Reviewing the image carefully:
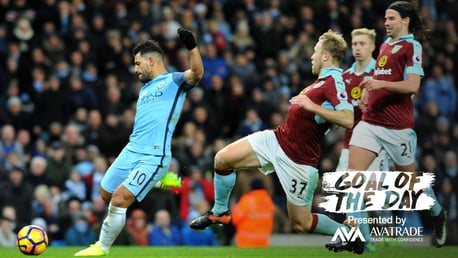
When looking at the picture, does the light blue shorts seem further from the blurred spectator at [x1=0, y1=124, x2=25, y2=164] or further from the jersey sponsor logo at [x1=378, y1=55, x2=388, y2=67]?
the blurred spectator at [x1=0, y1=124, x2=25, y2=164]

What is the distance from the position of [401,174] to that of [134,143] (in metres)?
3.36

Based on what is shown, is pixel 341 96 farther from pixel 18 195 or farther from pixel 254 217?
pixel 18 195

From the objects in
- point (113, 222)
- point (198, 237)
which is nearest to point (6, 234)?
point (198, 237)

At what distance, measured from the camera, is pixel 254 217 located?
54.7ft

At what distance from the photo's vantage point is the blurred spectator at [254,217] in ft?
54.6

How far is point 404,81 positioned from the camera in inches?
510

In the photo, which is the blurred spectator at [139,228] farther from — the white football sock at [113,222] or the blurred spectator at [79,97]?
the white football sock at [113,222]

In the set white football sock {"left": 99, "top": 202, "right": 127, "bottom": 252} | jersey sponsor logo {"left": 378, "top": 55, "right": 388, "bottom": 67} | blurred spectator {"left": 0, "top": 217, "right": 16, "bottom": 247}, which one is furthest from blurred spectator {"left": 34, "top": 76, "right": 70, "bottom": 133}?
jersey sponsor logo {"left": 378, "top": 55, "right": 388, "bottom": 67}

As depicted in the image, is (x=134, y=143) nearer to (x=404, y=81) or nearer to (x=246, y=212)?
(x=404, y=81)

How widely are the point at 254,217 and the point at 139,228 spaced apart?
6.22ft

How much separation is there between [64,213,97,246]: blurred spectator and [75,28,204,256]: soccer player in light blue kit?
433 cm

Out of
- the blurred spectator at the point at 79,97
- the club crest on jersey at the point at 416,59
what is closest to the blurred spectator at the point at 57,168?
the blurred spectator at the point at 79,97

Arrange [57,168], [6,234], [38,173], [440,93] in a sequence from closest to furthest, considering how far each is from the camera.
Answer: [6,234]
[38,173]
[57,168]
[440,93]

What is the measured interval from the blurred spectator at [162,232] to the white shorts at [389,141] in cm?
456
